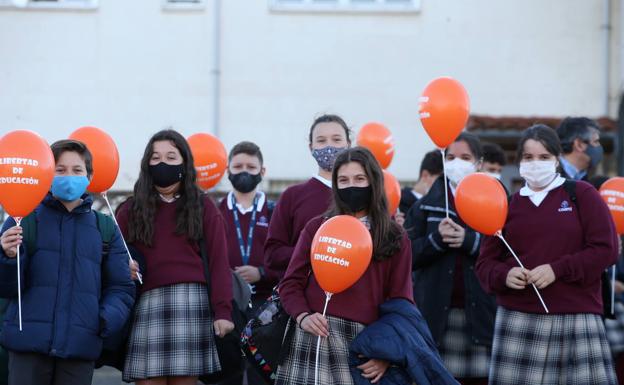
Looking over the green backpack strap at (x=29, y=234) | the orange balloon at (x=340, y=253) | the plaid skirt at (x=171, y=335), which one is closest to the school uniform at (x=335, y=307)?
the orange balloon at (x=340, y=253)

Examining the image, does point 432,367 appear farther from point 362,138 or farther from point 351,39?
point 351,39

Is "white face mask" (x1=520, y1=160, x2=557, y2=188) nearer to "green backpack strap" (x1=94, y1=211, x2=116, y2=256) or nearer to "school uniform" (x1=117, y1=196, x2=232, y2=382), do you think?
"school uniform" (x1=117, y1=196, x2=232, y2=382)

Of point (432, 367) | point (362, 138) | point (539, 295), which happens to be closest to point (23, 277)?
point (432, 367)

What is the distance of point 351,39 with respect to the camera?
15523 millimetres

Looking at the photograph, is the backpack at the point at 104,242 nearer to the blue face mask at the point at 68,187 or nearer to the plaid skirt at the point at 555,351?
the blue face mask at the point at 68,187

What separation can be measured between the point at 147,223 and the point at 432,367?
2068 mm

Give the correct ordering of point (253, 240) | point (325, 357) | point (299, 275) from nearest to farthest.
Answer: point (325, 357) < point (299, 275) < point (253, 240)

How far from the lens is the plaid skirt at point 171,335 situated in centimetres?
609

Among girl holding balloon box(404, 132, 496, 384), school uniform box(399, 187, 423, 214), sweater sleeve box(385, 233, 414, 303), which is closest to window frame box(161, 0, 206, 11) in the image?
school uniform box(399, 187, 423, 214)

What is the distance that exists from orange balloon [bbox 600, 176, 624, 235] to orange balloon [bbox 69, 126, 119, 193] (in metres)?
3.42

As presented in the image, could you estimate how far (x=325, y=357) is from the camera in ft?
17.1

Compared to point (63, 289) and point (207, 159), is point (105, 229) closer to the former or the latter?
point (63, 289)

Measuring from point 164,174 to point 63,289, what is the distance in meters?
1.01

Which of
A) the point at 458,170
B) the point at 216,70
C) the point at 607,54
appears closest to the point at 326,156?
the point at 458,170
